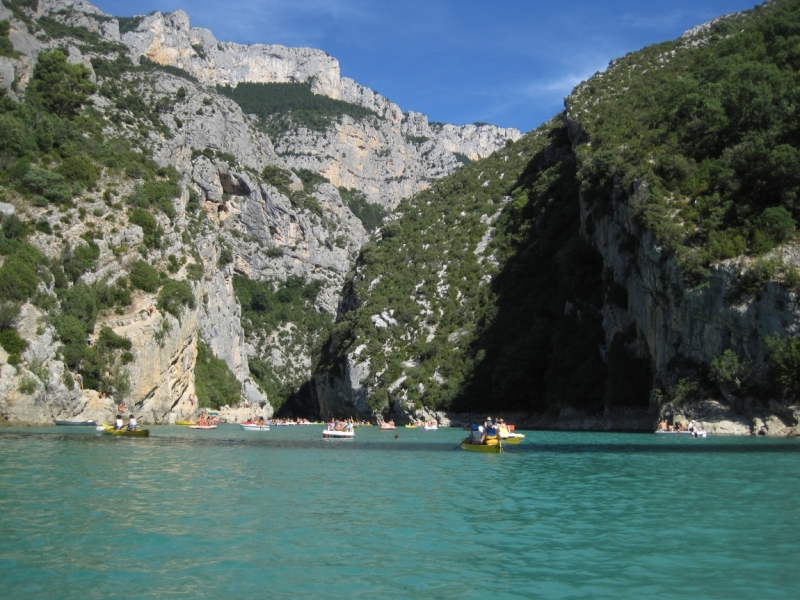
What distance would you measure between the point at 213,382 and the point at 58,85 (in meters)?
36.4

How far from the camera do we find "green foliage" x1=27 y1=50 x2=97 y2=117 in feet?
230

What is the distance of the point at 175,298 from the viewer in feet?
199

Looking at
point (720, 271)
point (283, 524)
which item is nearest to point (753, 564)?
point (283, 524)

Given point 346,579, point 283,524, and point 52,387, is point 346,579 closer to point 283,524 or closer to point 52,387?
point 283,524

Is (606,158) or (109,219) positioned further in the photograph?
(109,219)

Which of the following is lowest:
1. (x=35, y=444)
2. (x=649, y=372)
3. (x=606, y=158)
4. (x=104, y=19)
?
(x=35, y=444)

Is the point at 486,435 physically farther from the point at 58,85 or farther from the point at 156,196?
the point at 58,85

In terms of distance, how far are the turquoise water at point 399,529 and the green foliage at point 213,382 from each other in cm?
5075

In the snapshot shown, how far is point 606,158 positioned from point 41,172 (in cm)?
4669

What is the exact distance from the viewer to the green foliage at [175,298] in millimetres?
59406

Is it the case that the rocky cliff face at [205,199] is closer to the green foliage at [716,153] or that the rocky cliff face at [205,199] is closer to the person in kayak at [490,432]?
the person in kayak at [490,432]

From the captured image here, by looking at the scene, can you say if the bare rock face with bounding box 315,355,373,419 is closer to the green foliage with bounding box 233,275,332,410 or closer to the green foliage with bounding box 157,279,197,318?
the green foliage with bounding box 233,275,332,410

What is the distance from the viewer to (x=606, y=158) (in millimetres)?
55750

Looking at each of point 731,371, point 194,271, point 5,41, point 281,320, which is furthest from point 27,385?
point 281,320
